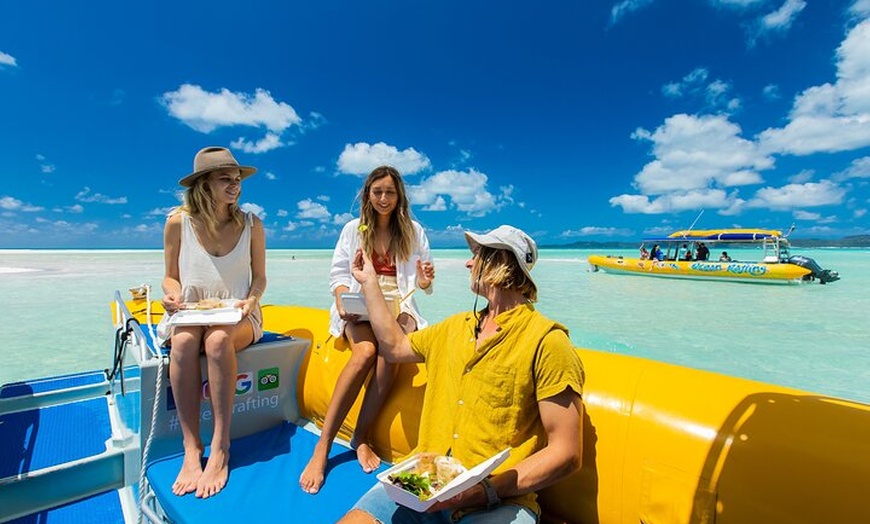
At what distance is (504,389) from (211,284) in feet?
5.75

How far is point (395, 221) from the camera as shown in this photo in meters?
2.40

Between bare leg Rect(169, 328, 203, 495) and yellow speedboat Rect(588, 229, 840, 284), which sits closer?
bare leg Rect(169, 328, 203, 495)

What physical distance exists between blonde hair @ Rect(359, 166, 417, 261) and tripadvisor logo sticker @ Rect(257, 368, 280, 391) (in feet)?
3.06

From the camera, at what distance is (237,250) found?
230cm

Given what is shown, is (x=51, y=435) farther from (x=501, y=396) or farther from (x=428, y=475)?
(x=501, y=396)

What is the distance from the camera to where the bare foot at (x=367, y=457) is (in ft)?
6.36

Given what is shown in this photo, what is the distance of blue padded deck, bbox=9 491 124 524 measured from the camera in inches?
77.9

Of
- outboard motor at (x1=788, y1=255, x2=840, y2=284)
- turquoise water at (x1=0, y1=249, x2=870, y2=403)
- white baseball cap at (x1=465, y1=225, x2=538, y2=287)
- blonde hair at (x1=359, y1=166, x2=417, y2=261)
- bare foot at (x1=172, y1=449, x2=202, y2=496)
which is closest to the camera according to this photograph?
white baseball cap at (x1=465, y1=225, x2=538, y2=287)

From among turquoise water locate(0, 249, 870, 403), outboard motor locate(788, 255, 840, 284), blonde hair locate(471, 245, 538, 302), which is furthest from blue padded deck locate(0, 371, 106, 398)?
outboard motor locate(788, 255, 840, 284)

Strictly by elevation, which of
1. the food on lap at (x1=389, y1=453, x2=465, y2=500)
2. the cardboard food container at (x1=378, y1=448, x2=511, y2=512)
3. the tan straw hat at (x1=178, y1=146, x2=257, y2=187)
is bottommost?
the food on lap at (x1=389, y1=453, x2=465, y2=500)

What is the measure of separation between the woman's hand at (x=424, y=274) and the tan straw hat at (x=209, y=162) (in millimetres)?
1134

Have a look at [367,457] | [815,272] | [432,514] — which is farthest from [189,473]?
[815,272]

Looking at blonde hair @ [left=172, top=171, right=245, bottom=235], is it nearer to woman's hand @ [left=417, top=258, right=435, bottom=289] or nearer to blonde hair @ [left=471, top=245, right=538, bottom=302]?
woman's hand @ [left=417, top=258, right=435, bottom=289]

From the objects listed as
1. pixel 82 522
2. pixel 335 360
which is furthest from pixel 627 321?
pixel 82 522
